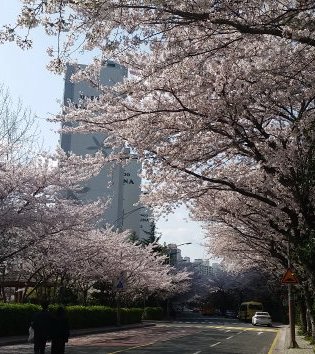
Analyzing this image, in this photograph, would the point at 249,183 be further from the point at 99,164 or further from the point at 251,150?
the point at 99,164

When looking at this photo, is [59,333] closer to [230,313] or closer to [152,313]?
[152,313]

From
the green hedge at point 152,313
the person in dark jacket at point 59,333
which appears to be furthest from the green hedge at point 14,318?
the green hedge at point 152,313

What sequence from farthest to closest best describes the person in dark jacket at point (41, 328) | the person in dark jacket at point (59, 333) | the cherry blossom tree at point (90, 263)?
the cherry blossom tree at point (90, 263)
the person in dark jacket at point (41, 328)
the person in dark jacket at point (59, 333)

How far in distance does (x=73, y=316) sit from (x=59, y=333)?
740 inches

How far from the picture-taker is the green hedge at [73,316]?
72.9ft

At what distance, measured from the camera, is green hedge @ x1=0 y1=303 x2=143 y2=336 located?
22.2 metres

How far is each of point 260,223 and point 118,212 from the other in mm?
93487

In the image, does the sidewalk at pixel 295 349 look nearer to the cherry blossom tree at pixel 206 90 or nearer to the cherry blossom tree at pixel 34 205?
the cherry blossom tree at pixel 206 90

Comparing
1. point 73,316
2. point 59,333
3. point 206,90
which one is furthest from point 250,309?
point 206,90

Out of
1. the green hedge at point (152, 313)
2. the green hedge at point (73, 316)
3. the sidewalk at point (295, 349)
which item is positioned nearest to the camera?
the sidewalk at point (295, 349)

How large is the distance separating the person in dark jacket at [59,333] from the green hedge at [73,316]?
11.2 metres

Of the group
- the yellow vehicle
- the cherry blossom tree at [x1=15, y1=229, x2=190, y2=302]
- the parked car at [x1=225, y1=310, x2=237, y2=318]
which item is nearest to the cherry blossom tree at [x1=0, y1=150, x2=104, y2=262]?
the cherry blossom tree at [x1=15, y1=229, x2=190, y2=302]

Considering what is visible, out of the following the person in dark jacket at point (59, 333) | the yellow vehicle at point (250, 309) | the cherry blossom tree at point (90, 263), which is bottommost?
the person in dark jacket at point (59, 333)

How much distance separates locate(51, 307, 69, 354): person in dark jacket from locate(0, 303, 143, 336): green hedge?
1116cm
